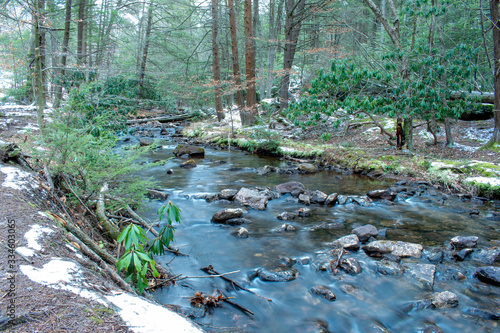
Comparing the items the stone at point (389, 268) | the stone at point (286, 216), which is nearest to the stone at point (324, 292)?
the stone at point (389, 268)

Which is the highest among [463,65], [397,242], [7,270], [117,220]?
[463,65]

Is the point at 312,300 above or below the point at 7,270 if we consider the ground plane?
below

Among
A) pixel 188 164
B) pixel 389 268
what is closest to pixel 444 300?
pixel 389 268

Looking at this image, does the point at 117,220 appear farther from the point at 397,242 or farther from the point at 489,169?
the point at 489,169

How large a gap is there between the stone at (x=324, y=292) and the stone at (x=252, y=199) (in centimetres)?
304

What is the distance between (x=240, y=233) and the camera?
5.33m

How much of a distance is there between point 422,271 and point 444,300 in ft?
1.99

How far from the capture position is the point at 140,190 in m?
4.83

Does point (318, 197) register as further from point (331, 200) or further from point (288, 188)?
point (288, 188)

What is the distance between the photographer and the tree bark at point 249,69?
48.6ft

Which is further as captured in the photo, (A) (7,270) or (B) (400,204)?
(B) (400,204)

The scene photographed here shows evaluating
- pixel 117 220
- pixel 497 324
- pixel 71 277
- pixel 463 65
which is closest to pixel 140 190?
pixel 117 220

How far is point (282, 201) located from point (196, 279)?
12.2 feet

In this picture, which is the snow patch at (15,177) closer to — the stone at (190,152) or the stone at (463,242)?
→ the stone at (463,242)
